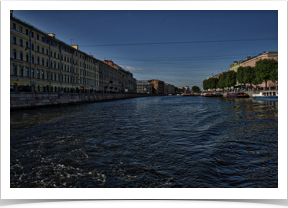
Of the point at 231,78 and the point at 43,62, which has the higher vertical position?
the point at 231,78

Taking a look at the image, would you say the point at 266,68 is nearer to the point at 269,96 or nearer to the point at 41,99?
the point at 269,96

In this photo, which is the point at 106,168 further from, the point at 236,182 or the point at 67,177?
the point at 236,182

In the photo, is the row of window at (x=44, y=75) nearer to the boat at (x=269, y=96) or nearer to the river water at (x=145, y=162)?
the river water at (x=145, y=162)

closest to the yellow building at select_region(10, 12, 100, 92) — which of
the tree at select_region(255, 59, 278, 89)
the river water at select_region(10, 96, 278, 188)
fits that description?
the river water at select_region(10, 96, 278, 188)

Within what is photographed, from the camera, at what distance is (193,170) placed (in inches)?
215

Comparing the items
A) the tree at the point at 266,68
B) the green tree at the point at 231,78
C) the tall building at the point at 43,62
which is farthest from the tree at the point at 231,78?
the tall building at the point at 43,62

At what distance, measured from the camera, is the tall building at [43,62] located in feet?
126

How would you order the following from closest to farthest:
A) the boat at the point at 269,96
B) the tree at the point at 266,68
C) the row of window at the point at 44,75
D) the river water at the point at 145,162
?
1. the river water at the point at 145,162
2. the row of window at the point at 44,75
3. the boat at the point at 269,96
4. the tree at the point at 266,68

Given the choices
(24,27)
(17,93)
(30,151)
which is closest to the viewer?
(30,151)

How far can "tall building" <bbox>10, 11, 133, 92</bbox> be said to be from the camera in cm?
3834

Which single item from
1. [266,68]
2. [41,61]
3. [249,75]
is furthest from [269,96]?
[41,61]

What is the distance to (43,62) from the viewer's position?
159ft
